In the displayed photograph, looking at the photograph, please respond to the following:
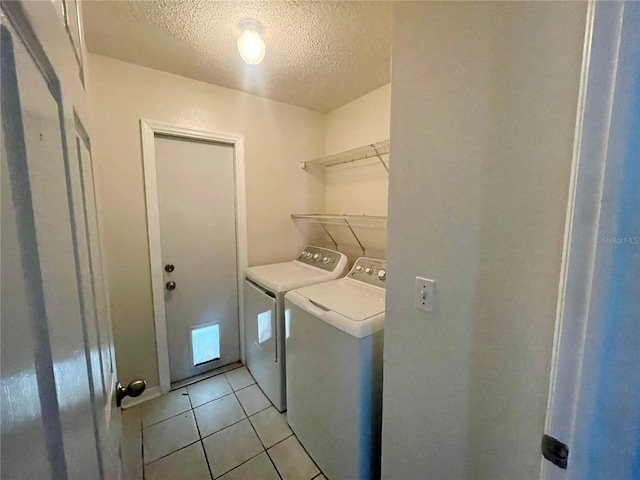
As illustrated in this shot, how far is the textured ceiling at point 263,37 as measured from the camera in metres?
1.36

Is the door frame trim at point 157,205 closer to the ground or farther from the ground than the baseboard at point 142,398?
farther from the ground

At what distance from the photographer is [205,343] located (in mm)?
2395

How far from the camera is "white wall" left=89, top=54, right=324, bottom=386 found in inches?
72.3

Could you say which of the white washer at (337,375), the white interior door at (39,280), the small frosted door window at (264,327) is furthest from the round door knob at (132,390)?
the small frosted door window at (264,327)

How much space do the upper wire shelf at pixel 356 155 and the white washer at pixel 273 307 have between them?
0.85m

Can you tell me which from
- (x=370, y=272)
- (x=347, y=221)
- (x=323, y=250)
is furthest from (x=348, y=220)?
(x=370, y=272)

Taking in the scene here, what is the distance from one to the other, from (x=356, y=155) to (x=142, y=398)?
103 inches

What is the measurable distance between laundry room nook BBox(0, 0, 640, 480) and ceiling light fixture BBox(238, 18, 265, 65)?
0.04 ft

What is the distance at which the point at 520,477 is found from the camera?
2.53 ft

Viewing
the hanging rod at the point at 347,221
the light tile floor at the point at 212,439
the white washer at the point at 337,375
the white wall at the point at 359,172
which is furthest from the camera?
the white wall at the point at 359,172

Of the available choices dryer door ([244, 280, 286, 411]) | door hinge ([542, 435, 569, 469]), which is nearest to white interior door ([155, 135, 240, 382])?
dryer door ([244, 280, 286, 411])

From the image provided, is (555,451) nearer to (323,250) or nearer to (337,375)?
(337,375)

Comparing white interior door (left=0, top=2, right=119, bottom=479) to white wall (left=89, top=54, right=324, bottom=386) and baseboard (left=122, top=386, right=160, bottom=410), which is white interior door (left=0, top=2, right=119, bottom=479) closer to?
white wall (left=89, top=54, right=324, bottom=386)

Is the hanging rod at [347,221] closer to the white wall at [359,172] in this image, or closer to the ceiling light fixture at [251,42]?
the white wall at [359,172]
